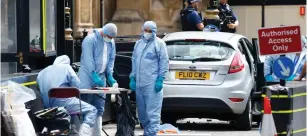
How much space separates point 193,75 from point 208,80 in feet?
0.79

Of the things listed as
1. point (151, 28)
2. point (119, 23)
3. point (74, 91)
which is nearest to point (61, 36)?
point (151, 28)

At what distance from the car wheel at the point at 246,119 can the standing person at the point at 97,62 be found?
254 cm

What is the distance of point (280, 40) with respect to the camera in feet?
44.1

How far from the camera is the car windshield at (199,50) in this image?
16156mm

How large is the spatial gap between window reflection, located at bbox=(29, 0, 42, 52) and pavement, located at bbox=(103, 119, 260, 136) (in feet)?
5.69

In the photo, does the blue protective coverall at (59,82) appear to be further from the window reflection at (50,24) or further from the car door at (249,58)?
the car door at (249,58)

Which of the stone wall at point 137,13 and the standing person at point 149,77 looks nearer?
the standing person at point 149,77

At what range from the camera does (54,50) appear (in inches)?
674

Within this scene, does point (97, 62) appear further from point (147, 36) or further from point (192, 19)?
point (192, 19)

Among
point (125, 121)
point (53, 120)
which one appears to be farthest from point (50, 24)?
point (53, 120)

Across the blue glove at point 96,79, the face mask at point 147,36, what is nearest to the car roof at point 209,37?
the face mask at point 147,36

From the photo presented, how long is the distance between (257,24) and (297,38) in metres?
20.6

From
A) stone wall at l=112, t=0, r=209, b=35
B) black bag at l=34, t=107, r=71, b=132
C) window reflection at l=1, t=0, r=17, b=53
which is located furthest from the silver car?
stone wall at l=112, t=0, r=209, b=35

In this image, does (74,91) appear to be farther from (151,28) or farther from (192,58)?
(192,58)
